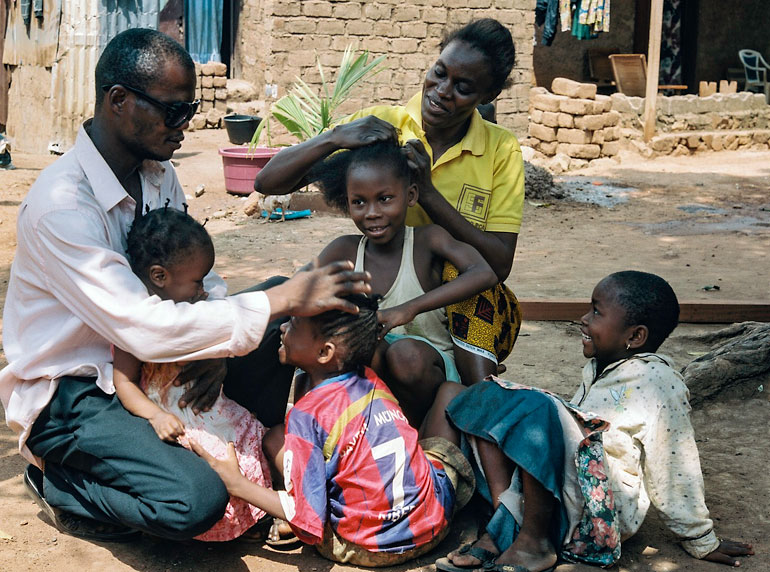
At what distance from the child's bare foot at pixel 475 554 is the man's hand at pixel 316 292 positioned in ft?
2.66

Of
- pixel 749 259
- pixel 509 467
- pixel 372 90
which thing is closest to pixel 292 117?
pixel 372 90

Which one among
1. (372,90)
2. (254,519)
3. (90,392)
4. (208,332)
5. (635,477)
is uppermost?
(372,90)

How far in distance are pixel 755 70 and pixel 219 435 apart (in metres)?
16.3

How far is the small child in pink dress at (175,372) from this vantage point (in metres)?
2.75

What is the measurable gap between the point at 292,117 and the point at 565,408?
6.67 meters

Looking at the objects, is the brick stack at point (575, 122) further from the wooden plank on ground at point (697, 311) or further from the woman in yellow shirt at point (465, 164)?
the woman in yellow shirt at point (465, 164)

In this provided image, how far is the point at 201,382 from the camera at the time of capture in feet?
9.36

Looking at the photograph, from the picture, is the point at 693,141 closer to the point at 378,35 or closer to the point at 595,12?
the point at 595,12

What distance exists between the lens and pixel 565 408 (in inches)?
111

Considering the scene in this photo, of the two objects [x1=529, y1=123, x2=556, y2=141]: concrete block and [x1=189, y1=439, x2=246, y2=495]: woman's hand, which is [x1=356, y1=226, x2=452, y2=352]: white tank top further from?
[x1=529, y1=123, x2=556, y2=141]: concrete block

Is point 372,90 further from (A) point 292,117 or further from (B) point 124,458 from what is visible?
(B) point 124,458

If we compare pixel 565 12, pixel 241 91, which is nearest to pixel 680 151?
pixel 565 12

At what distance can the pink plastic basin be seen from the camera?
32.5ft

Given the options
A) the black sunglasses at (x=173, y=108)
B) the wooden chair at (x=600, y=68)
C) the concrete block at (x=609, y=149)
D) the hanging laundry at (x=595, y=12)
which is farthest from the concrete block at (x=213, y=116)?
the black sunglasses at (x=173, y=108)
